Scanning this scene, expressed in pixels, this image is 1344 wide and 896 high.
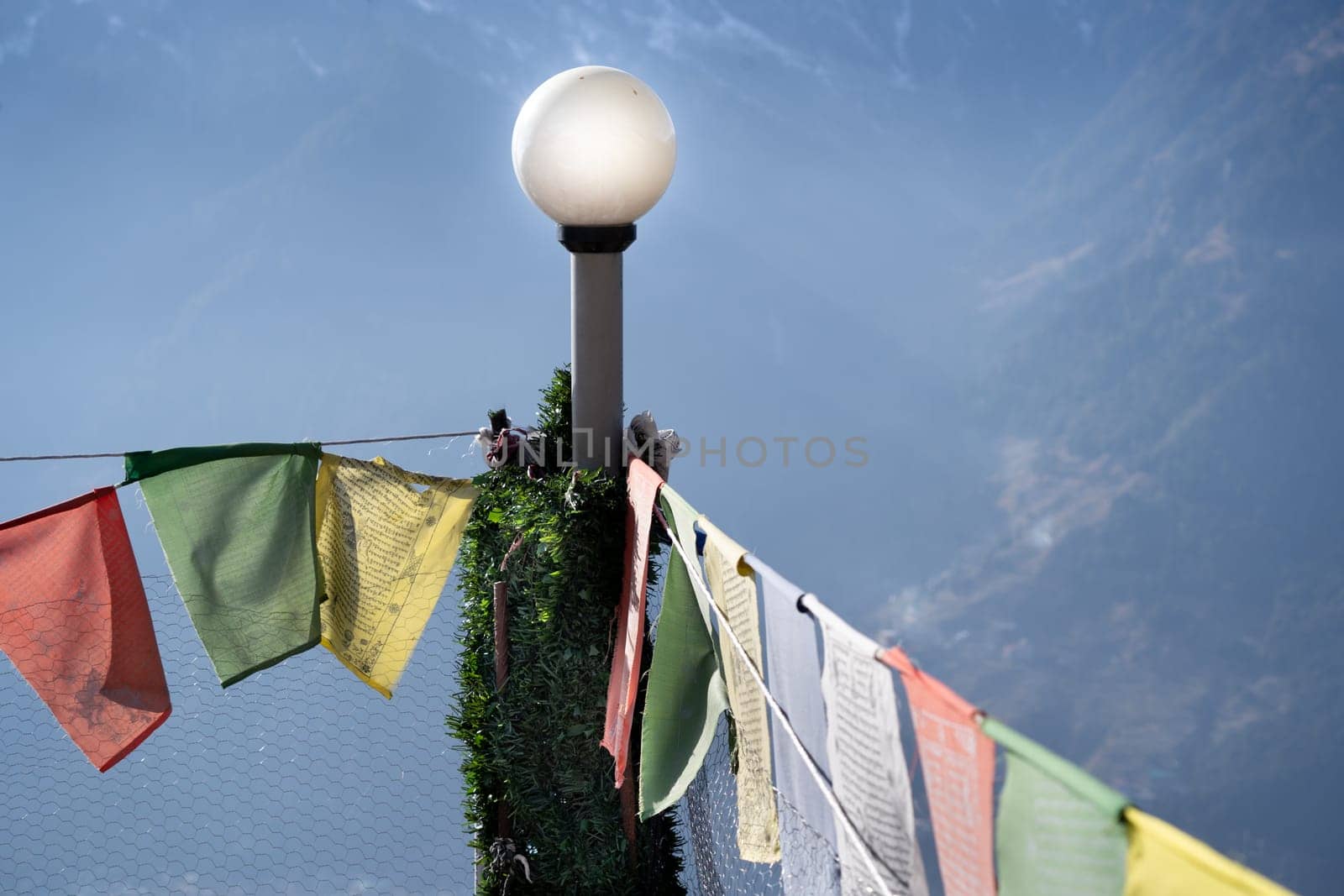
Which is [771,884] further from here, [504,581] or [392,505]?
[392,505]

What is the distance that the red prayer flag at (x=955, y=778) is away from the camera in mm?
1158

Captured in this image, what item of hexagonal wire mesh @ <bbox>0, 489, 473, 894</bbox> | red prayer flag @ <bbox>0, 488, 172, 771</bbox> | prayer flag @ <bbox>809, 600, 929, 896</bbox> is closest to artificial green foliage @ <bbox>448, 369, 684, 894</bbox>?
hexagonal wire mesh @ <bbox>0, 489, 473, 894</bbox>


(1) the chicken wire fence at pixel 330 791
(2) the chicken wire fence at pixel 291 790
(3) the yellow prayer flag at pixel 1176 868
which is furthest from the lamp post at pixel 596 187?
(3) the yellow prayer flag at pixel 1176 868

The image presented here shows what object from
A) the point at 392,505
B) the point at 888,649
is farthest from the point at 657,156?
the point at 888,649

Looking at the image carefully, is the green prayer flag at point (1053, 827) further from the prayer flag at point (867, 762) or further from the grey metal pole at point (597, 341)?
the grey metal pole at point (597, 341)

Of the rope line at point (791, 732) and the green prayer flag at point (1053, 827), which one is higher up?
the rope line at point (791, 732)

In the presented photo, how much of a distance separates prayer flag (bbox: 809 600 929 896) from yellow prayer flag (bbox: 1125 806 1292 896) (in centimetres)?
35

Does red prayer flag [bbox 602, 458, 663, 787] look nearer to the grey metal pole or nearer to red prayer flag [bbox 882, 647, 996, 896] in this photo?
the grey metal pole

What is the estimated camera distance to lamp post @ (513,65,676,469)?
2221 mm

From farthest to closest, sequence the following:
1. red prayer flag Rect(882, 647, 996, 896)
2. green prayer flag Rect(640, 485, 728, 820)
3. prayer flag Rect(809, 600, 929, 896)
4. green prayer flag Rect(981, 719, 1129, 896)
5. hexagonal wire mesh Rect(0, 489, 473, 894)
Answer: hexagonal wire mesh Rect(0, 489, 473, 894) → green prayer flag Rect(640, 485, 728, 820) → prayer flag Rect(809, 600, 929, 896) → red prayer flag Rect(882, 647, 996, 896) → green prayer flag Rect(981, 719, 1129, 896)

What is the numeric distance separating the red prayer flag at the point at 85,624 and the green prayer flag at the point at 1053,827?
1.74 meters

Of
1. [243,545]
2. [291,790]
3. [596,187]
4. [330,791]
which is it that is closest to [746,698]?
[596,187]

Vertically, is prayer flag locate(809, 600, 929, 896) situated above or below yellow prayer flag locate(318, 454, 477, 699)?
below

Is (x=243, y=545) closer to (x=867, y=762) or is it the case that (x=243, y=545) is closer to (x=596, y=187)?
(x=596, y=187)
